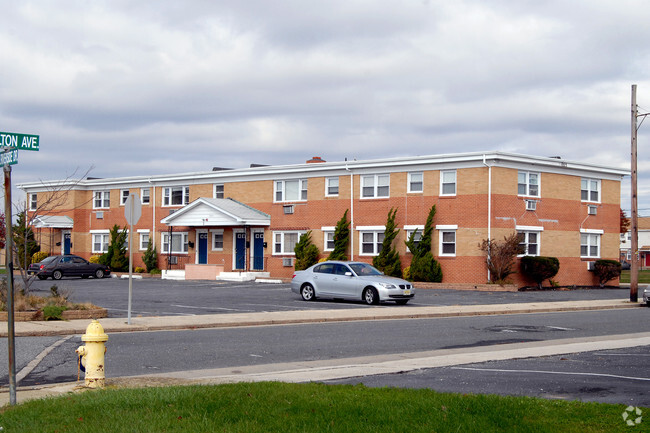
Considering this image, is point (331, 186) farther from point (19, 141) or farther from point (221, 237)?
point (19, 141)

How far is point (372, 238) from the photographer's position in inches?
1566

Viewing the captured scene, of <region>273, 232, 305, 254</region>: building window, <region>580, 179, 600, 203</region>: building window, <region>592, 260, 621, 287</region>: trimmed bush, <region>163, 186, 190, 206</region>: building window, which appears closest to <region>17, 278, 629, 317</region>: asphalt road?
<region>592, 260, 621, 287</region>: trimmed bush

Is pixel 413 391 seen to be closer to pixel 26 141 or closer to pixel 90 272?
pixel 26 141

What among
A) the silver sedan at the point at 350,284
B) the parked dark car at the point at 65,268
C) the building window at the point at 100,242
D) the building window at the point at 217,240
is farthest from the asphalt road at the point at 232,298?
the building window at the point at 100,242

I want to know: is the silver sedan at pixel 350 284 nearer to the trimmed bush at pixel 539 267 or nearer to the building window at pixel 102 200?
the trimmed bush at pixel 539 267

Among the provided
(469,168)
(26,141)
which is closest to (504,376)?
(26,141)

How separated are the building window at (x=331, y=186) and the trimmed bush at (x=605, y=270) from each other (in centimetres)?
1439

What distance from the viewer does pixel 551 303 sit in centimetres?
2777

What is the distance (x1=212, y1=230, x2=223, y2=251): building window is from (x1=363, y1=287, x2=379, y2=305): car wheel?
21.4 m

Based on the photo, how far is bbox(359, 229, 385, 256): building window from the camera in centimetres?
3950

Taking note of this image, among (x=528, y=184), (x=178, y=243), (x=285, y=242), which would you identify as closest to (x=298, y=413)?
(x=528, y=184)

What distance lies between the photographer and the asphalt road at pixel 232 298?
23.7 metres

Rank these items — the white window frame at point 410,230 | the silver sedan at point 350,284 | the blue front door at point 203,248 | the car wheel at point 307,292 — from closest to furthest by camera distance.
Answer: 1. the silver sedan at point 350,284
2. the car wheel at point 307,292
3. the white window frame at point 410,230
4. the blue front door at point 203,248

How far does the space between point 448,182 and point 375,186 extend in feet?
13.9
